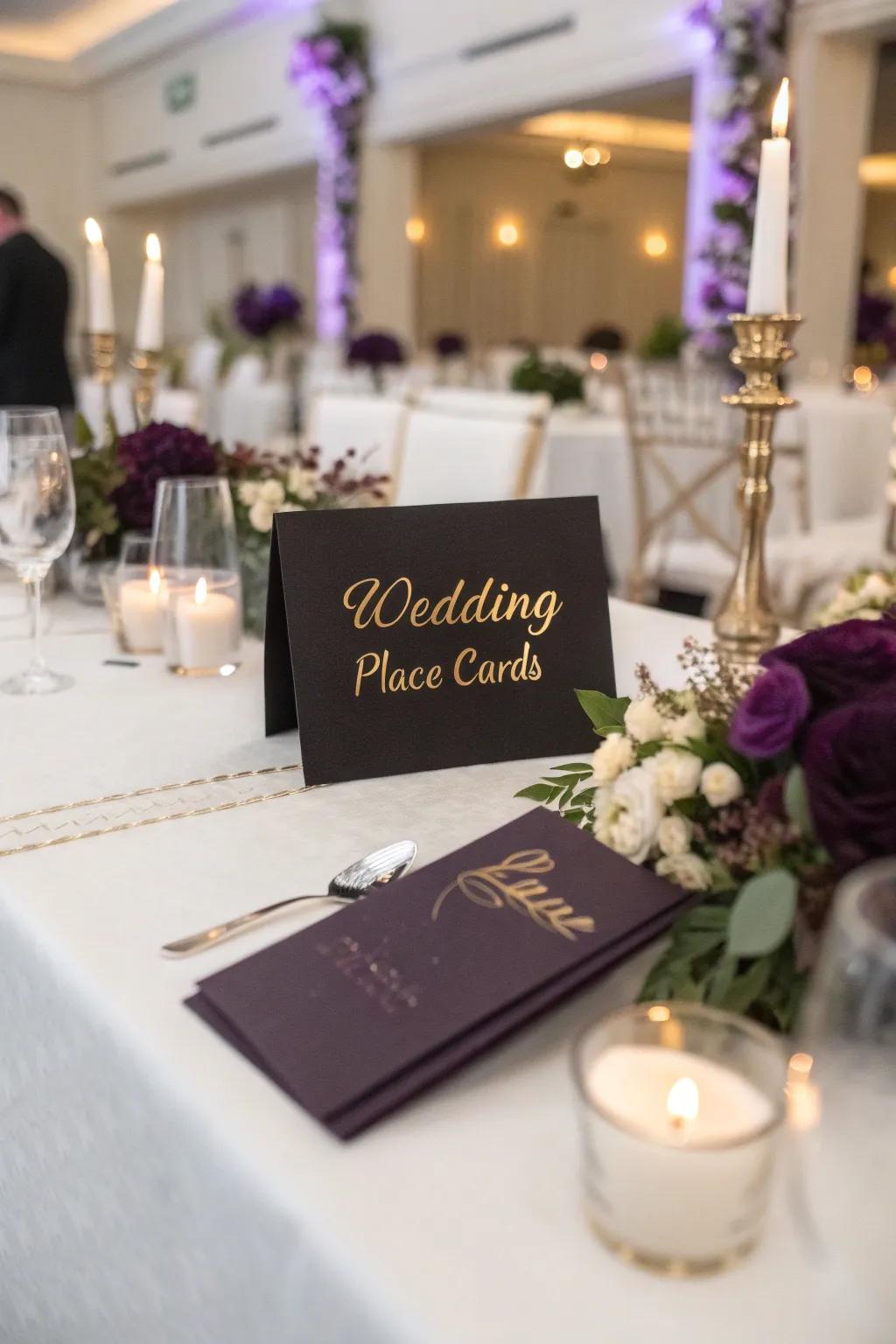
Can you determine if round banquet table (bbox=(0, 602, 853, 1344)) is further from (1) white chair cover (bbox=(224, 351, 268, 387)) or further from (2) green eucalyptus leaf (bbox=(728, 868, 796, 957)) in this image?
(1) white chair cover (bbox=(224, 351, 268, 387))

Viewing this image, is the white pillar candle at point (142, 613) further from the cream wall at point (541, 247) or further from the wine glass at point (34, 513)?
the cream wall at point (541, 247)

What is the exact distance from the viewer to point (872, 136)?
10734mm

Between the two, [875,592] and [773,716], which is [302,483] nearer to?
[875,592]

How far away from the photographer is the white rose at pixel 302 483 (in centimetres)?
150

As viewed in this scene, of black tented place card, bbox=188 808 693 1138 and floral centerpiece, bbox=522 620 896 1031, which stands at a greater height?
floral centerpiece, bbox=522 620 896 1031

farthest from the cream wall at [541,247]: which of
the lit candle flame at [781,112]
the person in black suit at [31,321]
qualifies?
the lit candle flame at [781,112]

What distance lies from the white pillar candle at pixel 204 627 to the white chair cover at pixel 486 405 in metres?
1.32

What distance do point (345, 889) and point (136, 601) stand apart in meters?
0.67

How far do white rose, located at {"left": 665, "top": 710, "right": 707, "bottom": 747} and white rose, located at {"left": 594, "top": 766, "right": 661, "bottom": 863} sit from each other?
0.03m

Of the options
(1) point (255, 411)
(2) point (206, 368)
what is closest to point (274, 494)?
(1) point (255, 411)

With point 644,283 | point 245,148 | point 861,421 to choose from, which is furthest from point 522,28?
A: point 644,283

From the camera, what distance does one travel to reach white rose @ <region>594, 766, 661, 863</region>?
643mm

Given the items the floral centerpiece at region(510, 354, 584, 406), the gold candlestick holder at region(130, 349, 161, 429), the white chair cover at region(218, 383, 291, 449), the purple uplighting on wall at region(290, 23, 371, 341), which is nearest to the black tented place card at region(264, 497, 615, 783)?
the gold candlestick holder at region(130, 349, 161, 429)

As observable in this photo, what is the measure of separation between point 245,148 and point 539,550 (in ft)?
34.2
